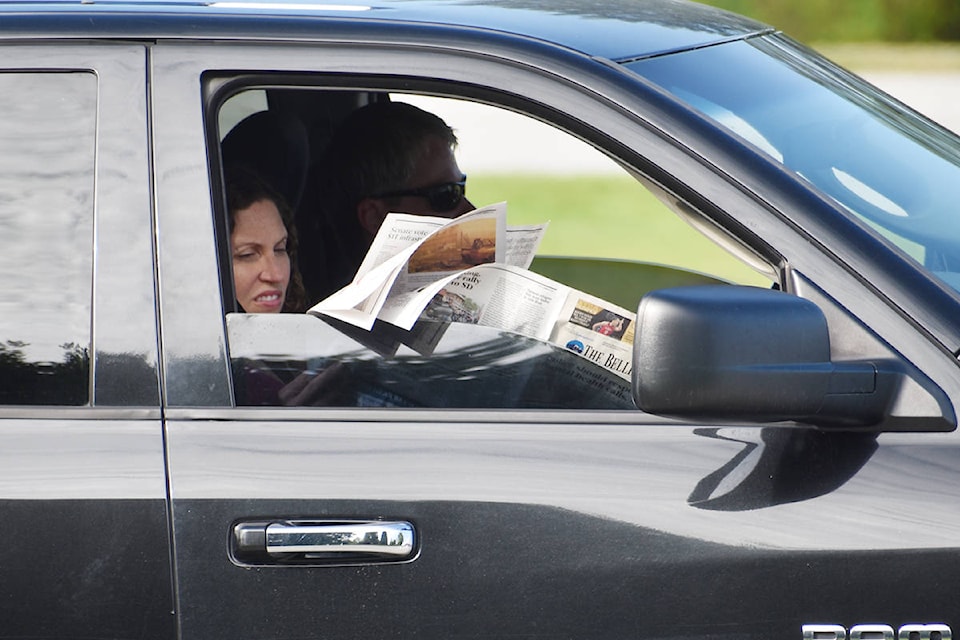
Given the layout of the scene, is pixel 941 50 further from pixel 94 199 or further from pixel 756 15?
pixel 94 199

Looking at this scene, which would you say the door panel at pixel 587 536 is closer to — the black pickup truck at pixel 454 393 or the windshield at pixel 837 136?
the black pickup truck at pixel 454 393

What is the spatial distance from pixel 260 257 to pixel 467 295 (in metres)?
0.55

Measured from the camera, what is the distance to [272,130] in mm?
2834

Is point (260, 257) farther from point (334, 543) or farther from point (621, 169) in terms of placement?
point (334, 543)

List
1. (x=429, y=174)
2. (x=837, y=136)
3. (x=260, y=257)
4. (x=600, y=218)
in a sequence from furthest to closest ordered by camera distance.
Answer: (x=600, y=218) < (x=429, y=174) < (x=260, y=257) < (x=837, y=136)

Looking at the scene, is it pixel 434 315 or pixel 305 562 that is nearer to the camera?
pixel 305 562

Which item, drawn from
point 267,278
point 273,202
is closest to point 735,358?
point 267,278

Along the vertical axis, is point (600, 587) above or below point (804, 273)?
below

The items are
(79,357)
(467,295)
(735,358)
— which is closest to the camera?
(735,358)

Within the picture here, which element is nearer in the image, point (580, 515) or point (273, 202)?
point (580, 515)

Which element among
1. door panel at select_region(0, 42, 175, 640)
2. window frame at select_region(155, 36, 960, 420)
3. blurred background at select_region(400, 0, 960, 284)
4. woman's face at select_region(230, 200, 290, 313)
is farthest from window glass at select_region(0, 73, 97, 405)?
blurred background at select_region(400, 0, 960, 284)

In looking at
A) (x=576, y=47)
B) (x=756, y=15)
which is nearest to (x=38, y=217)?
(x=576, y=47)

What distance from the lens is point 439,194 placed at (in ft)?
9.68

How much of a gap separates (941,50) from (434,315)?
59.3 feet
